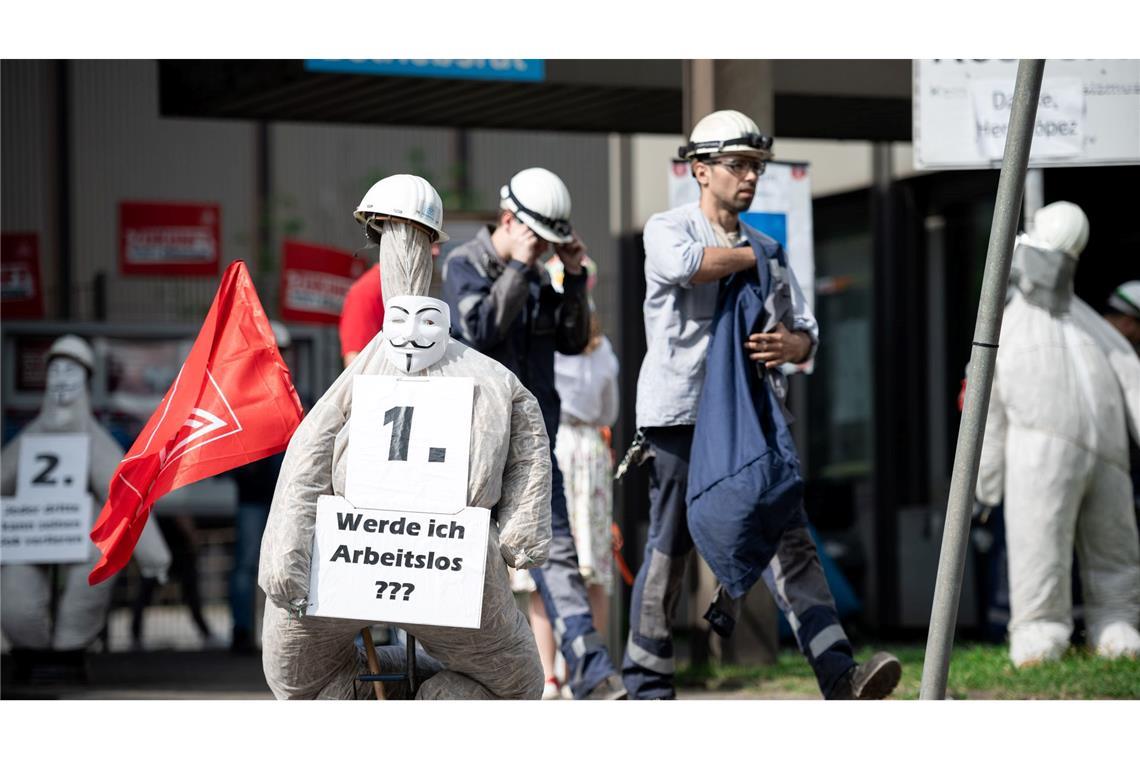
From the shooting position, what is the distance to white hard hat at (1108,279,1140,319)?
907 centimetres

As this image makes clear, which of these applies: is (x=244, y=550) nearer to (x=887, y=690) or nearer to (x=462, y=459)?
(x=887, y=690)

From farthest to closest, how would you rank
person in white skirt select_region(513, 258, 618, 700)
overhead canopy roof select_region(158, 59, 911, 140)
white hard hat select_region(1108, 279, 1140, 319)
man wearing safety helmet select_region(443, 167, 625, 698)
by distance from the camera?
overhead canopy roof select_region(158, 59, 911, 140) → white hard hat select_region(1108, 279, 1140, 319) → person in white skirt select_region(513, 258, 618, 700) → man wearing safety helmet select_region(443, 167, 625, 698)

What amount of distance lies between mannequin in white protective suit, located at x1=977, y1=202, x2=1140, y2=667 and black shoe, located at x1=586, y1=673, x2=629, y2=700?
2479 mm

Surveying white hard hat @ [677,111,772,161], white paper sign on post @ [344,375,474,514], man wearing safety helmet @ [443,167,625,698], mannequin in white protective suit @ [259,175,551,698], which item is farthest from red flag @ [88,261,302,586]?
white hard hat @ [677,111,772,161]

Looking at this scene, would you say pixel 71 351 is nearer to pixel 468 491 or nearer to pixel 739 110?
pixel 739 110

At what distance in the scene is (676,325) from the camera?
627 cm

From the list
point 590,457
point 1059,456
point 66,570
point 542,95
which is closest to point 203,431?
point 590,457

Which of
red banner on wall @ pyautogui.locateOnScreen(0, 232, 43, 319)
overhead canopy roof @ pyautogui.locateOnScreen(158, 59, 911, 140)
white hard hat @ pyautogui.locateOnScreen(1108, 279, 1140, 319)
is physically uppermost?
overhead canopy roof @ pyautogui.locateOnScreen(158, 59, 911, 140)

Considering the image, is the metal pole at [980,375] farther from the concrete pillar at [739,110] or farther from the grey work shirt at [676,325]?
the concrete pillar at [739,110]

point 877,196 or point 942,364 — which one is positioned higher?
point 877,196

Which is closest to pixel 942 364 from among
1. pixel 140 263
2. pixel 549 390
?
pixel 549 390

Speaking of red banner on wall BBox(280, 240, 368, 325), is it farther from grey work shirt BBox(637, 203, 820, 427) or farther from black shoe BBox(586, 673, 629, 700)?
black shoe BBox(586, 673, 629, 700)

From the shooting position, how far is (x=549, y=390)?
21.7 feet

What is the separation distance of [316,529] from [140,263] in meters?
14.0
